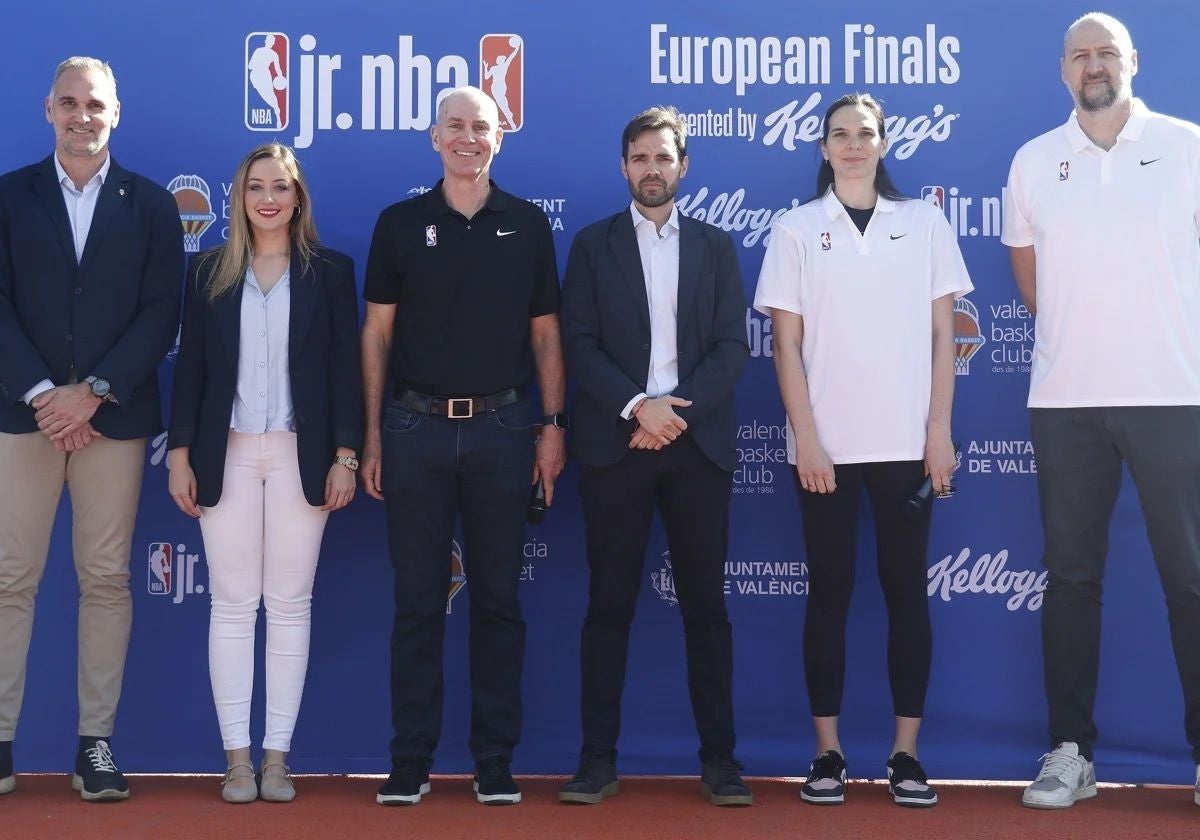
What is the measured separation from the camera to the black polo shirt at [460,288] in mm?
3455

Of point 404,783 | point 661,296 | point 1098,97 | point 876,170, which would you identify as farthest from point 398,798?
point 1098,97

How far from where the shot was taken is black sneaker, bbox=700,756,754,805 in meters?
3.38

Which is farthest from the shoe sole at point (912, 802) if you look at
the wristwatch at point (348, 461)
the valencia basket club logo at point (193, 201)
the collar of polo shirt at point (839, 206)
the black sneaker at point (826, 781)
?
the valencia basket club logo at point (193, 201)

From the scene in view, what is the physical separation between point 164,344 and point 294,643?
0.95 meters

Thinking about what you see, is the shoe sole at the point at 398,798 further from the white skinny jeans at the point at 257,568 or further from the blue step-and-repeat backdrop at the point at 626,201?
the blue step-and-repeat backdrop at the point at 626,201

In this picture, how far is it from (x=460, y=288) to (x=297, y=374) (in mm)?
531

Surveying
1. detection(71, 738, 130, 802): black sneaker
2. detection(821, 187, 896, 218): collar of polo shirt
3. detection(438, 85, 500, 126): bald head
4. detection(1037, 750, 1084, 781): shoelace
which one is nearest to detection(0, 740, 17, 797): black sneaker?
detection(71, 738, 130, 802): black sneaker

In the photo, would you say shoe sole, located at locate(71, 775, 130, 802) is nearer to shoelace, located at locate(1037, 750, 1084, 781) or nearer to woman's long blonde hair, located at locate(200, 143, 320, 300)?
woman's long blonde hair, located at locate(200, 143, 320, 300)

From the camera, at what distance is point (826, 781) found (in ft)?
11.3

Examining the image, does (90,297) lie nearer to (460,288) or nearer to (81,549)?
(81,549)

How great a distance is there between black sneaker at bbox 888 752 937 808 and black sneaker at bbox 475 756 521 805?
1.09 meters

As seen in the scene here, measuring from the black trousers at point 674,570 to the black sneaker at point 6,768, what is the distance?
1.68 metres

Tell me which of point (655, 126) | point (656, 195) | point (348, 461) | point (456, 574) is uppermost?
point (655, 126)

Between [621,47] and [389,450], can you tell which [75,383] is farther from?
[621,47]
